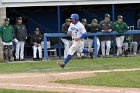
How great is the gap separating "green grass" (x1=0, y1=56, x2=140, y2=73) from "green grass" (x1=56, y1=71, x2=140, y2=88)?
6.33 ft

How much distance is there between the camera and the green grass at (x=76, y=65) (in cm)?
1540

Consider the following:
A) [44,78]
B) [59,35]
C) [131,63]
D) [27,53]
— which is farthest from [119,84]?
[27,53]

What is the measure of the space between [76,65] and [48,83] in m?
4.56

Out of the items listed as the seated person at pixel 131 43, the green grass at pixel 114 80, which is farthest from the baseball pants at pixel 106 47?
the green grass at pixel 114 80

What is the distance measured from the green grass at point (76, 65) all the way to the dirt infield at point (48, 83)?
116 cm

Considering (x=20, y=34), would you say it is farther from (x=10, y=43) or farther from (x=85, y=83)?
(x=85, y=83)

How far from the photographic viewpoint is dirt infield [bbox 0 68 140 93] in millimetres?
10719

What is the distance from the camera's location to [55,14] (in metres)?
23.6

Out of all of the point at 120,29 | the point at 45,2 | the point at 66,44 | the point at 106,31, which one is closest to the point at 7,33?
the point at 66,44

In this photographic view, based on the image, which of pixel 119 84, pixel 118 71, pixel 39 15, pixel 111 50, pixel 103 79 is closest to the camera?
pixel 119 84

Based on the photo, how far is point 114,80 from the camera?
12.2 metres

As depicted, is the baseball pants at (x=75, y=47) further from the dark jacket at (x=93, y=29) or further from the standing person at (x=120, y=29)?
the standing person at (x=120, y=29)

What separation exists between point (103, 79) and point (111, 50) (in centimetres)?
860

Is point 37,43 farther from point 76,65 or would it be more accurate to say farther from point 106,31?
point 76,65
